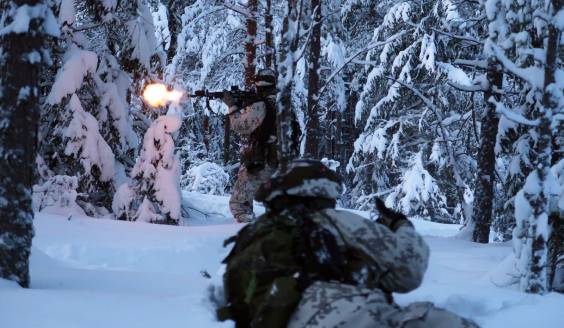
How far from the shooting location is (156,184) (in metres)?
9.95

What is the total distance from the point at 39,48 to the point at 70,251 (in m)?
3.03

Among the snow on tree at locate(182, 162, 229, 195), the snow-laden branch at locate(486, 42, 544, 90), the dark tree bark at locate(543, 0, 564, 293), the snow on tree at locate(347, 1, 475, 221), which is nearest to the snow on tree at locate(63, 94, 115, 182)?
the snow-laden branch at locate(486, 42, 544, 90)

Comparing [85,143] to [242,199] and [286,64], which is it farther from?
[286,64]

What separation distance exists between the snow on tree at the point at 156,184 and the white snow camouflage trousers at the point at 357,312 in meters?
7.71

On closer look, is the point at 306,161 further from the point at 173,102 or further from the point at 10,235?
the point at 173,102

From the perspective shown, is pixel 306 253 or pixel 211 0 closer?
pixel 306 253

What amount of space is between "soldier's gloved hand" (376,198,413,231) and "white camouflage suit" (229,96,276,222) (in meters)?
6.30

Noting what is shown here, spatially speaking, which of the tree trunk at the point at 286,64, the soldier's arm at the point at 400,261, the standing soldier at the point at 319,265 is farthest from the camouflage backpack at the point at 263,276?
the tree trunk at the point at 286,64

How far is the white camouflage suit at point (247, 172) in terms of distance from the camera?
8.90 meters

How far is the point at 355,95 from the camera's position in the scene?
26641 mm

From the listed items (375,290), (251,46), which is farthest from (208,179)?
(375,290)

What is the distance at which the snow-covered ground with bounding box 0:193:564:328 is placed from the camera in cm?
396

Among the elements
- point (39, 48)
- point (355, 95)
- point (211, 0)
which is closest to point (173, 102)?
point (39, 48)

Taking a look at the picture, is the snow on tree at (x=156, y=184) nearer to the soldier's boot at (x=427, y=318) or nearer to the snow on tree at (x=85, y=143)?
the snow on tree at (x=85, y=143)
